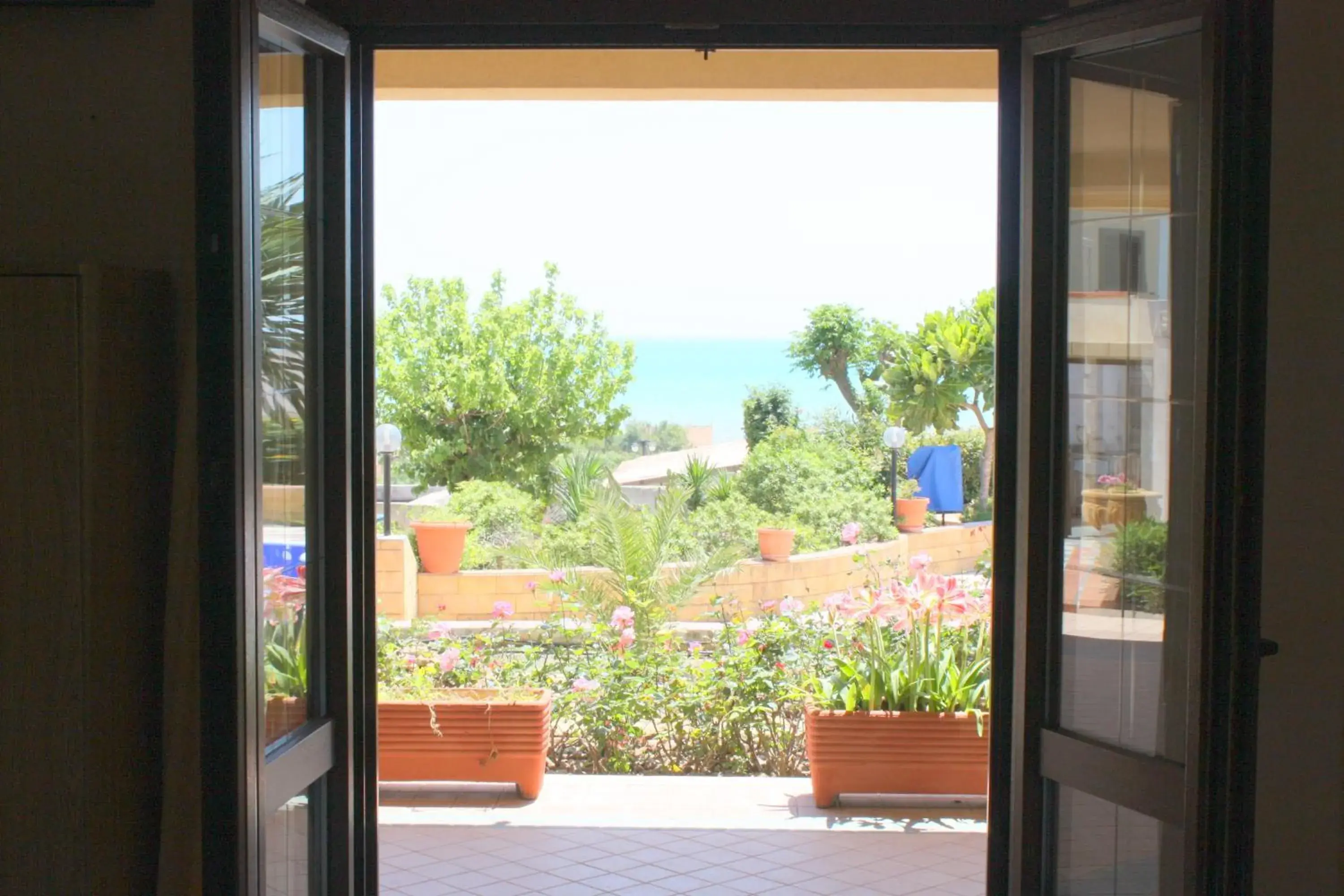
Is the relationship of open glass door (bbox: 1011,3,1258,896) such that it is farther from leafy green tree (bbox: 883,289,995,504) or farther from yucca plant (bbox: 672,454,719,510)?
leafy green tree (bbox: 883,289,995,504)

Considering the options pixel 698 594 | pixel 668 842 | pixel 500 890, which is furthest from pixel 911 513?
pixel 500 890

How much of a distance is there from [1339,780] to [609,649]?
3.61 meters

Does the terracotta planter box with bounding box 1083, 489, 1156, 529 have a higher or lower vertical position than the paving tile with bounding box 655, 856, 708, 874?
higher

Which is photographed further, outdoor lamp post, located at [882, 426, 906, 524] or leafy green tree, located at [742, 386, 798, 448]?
leafy green tree, located at [742, 386, 798, 448]

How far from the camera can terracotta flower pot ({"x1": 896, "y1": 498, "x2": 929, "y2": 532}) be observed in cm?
1434

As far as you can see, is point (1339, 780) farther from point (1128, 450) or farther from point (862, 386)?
point (862, 386)

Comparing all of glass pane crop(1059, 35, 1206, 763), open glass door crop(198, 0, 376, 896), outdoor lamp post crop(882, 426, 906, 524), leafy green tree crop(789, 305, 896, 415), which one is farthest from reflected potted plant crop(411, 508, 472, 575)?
leafy green tree crop(789, 305, 896, 415)

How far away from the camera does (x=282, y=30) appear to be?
2.37 m

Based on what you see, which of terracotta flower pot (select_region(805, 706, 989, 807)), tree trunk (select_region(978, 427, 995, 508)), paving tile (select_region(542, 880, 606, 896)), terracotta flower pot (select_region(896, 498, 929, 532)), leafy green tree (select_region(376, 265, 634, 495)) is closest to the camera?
paving tile (select_region(542, 880, 606, 896))

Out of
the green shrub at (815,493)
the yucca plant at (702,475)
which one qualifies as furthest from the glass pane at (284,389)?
the green shrub at (815,493)

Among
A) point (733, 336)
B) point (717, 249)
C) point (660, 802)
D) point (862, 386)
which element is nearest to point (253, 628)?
point (660, 802)

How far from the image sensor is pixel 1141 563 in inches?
98.8

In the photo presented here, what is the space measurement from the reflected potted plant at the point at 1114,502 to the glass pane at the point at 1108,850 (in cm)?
59

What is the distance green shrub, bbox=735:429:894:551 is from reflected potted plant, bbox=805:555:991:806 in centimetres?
835
